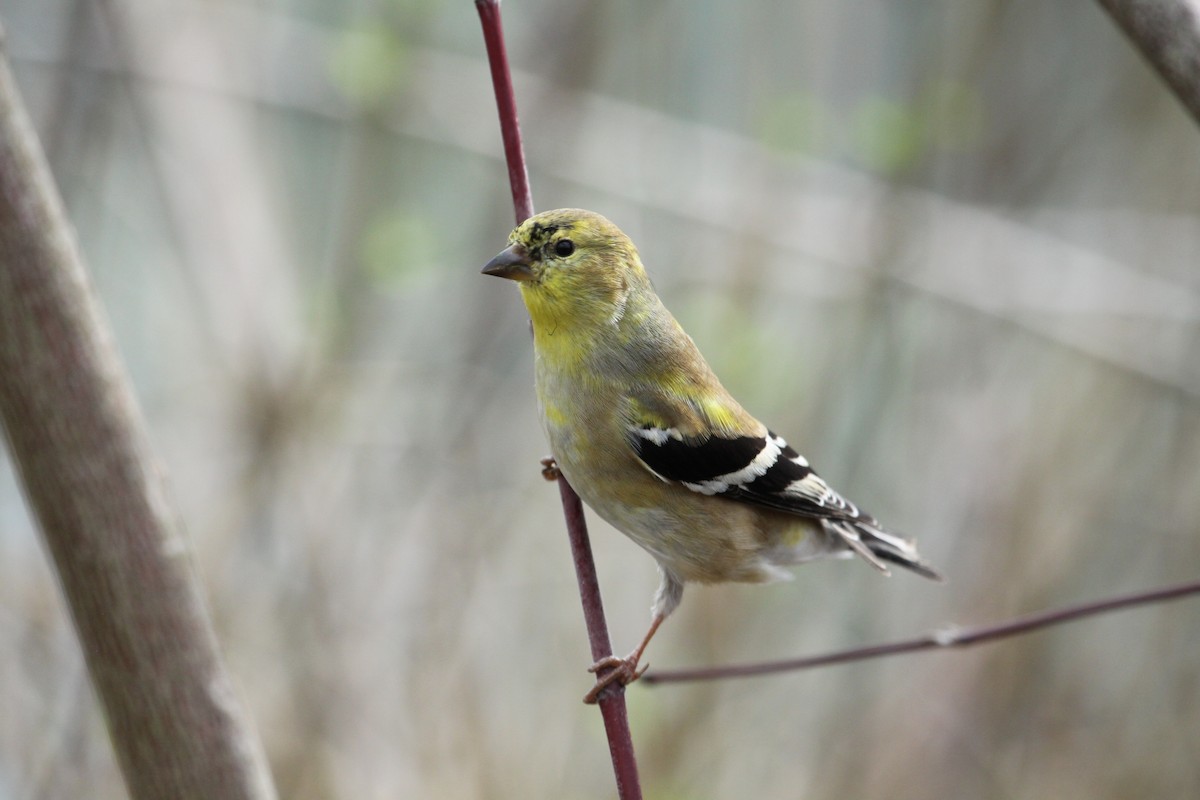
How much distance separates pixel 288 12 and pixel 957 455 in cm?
347

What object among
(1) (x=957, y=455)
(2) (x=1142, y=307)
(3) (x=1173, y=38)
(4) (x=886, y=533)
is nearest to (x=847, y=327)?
(1) (x=957, y=455)

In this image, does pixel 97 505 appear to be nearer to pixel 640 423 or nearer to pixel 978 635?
pixel 640 423

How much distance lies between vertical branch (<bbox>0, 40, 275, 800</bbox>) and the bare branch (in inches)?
56.9

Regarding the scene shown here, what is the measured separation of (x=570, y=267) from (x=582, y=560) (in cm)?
77

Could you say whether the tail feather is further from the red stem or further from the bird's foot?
the red stem

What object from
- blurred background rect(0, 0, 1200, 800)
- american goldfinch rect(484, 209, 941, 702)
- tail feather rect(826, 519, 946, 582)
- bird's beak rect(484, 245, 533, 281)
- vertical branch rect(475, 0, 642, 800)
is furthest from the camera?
blurred background rect(0, 0, 1200, 800)

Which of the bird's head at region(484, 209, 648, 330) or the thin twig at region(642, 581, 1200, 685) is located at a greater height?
the bird's head at region(484, 209, 648, 330)

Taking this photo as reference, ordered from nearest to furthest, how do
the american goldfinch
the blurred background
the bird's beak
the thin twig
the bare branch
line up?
1. the bare branch
2. the thin twig
3. the bird's beak
4. the american goldfinch
5. the blurred background

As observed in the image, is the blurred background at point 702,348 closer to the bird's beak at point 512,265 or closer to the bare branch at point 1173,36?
the bird's beak at point 512,265

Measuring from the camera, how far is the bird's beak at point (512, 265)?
197cm

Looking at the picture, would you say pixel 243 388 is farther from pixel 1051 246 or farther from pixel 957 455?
pixel 1051 246

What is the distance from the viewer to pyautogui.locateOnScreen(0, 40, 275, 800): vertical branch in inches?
A: 54.6

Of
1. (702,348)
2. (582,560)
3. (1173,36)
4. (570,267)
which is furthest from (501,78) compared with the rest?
(702,348)

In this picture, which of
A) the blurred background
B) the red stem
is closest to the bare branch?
the red stem
